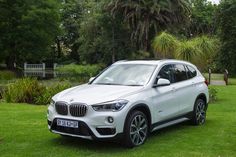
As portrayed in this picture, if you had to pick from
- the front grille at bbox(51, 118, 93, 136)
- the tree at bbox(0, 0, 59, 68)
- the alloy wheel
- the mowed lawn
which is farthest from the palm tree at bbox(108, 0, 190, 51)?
the front grille at bbox(51, 118, 93, 136)

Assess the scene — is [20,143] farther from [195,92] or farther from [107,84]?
[195,92]

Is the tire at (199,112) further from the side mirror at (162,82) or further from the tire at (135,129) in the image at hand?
the tire at (135,129)

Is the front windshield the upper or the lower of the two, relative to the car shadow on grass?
upper

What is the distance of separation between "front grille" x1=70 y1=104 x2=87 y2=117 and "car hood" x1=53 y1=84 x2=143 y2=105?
0.10 metres

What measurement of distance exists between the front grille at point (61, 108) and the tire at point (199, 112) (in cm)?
373

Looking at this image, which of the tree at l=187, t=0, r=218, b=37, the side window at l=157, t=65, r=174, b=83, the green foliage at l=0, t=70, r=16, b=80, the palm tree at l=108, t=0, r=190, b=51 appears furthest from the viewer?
the tree at l=187, t=0, r=218, b=37

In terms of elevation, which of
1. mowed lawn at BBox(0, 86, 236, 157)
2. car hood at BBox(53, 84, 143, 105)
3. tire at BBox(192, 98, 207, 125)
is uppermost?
car hood at BBox(53, 84, 143, 105)

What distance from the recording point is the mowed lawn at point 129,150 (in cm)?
806

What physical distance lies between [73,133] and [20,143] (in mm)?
1342

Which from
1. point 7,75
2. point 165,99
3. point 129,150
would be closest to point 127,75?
point 165,99

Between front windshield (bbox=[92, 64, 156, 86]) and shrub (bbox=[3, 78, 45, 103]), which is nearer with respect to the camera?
front windshield (bbox=[92, 64, 156, 86])

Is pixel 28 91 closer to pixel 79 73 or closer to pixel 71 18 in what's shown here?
pixel 79 73

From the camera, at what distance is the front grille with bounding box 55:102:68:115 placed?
828 cm

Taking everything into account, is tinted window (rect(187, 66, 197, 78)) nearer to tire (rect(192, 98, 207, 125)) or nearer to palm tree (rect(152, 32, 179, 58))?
tire (rect(192, 98, 207, 125))
